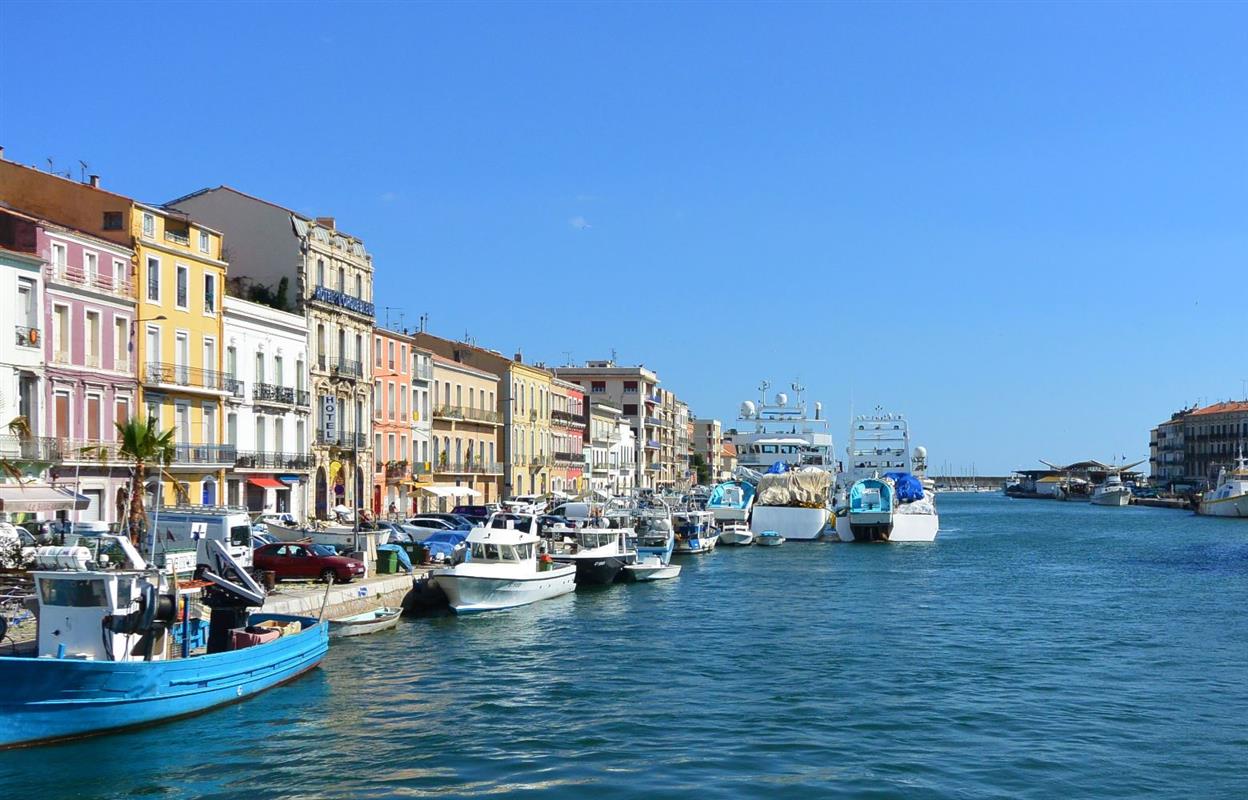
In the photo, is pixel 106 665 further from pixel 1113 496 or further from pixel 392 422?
pixel 1113 496

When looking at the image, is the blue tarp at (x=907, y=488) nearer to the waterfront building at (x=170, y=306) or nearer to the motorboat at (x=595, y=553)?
the motorboat at (x=595, y=553)

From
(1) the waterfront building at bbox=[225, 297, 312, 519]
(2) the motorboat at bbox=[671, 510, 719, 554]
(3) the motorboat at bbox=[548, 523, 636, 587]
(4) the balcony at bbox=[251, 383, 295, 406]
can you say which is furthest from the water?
(2) the motorboat at bbox=[671, 510, 719, 554]

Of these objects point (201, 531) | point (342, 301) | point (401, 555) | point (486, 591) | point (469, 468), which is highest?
point (342, 301)

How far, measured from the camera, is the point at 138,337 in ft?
150

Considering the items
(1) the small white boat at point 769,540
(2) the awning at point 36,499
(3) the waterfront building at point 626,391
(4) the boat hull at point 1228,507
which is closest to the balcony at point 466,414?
(1) the small white boat at point 769,540

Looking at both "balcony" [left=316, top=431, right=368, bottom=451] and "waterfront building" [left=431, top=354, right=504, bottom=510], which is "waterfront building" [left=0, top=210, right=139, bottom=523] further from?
"waterfront building" [left=431, top=354, right=504, bottom=510]

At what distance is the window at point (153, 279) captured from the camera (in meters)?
46.3

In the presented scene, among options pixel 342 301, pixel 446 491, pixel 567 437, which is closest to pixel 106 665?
pixel 342 301

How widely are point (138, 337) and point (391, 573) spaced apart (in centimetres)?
1447

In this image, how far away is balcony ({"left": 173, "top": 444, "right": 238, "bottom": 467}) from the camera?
158 feet

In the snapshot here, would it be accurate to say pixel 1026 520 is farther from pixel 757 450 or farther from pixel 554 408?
pixel 554 408

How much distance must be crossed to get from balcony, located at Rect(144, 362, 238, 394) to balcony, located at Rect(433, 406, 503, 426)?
75.3 feet

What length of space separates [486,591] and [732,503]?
45.3 metres

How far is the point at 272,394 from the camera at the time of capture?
55156 millimetres
